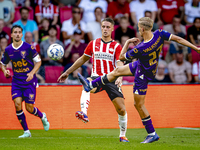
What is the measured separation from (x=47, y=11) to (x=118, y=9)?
2685mm

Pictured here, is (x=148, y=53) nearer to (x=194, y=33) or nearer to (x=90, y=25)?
(x=90, y=25)

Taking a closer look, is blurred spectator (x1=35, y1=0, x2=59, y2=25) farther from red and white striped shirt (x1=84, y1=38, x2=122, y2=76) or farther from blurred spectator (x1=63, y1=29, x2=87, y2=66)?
red and white striped shirt (x1=84, y1=38, x2=122, y2=76)

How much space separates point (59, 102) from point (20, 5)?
5.11m

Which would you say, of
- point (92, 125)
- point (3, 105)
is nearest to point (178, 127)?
point (92, 125)

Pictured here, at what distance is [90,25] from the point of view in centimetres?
1208

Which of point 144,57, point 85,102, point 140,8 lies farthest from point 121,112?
point 140,8

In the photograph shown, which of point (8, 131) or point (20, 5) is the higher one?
point (20, 5)

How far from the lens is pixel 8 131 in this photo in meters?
8.78

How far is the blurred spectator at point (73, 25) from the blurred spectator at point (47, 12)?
1.49ft

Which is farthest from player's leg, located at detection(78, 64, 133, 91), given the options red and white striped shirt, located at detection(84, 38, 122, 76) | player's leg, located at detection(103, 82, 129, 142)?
red and white striped shirt, located at detection(84, 38, 122, 76)

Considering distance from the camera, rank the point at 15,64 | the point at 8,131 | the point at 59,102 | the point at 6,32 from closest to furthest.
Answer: the point at 15,64, the point at 8,131, the point at 59,102, the point at 6,32

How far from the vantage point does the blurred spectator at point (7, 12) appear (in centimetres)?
1200

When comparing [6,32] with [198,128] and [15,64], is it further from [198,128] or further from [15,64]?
[198,128]

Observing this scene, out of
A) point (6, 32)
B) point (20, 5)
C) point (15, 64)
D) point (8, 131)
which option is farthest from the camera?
point (20, 5)
